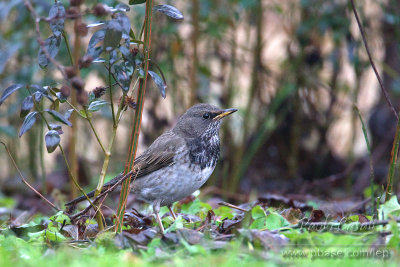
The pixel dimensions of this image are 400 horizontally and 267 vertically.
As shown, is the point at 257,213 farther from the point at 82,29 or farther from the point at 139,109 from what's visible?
the point at 82,29

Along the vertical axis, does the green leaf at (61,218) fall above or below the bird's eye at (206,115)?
below

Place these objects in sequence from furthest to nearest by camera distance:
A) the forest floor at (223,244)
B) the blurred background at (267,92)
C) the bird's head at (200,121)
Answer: the blurred background at (267,92) → the bird's head at (200,121) → the forest floor at (223,244)

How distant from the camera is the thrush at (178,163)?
4629mm

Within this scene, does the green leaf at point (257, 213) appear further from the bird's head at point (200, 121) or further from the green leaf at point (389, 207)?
the bird's head at point (200, 121)

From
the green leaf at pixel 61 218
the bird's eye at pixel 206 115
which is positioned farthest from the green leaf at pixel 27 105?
the bird's eye at pixel 206 115

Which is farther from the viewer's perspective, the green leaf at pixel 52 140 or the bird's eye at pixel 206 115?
the bird's eye at pixel 206 115

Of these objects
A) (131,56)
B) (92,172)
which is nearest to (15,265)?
(131,56)

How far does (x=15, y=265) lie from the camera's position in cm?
269

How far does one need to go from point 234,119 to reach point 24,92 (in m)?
2.99

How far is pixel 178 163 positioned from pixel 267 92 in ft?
11.0

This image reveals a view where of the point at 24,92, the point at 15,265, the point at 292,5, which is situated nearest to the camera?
the point at 15,265

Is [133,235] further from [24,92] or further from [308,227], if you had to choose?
[24,92]

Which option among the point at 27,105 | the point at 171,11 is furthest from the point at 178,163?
the point at 27,105

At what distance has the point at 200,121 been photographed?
203 inches
